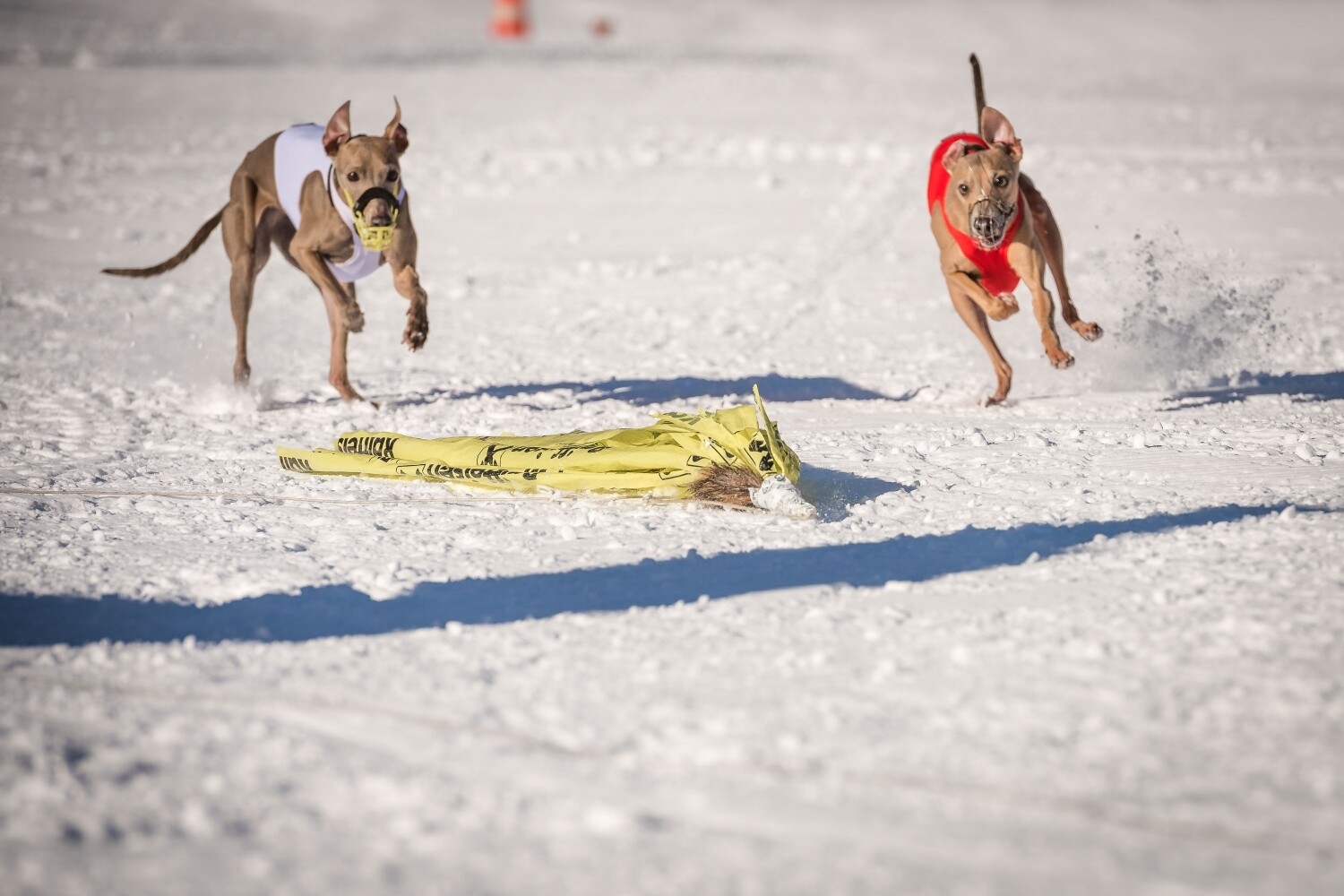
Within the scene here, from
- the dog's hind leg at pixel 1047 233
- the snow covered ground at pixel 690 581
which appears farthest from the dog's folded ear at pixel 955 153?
the snow covered ground at pixel 690 581

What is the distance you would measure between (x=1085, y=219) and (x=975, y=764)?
9067mm

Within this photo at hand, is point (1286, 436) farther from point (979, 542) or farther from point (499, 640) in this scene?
point (499, 640)

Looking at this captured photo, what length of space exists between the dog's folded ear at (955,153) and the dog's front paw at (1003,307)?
2.14ft

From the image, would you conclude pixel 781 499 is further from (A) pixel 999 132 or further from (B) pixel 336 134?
(B) pixel 336 134

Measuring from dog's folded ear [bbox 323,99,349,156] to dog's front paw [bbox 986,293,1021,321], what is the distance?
10.3 ft

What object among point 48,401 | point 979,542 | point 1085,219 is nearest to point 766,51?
point 1085,219

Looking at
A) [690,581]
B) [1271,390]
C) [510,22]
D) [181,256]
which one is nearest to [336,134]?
[181,256]

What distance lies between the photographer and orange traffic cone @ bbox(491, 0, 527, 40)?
30.0 meters

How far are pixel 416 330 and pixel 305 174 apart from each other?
1104 millimetres

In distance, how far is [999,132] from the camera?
20.9 ft

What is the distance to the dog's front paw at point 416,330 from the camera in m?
6.44

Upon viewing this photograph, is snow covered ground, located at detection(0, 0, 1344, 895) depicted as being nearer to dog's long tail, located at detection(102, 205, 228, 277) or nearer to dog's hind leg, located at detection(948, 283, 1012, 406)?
dog's hind leg, located at detection(948, 283, 1012, 406)

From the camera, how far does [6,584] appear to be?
4.29m

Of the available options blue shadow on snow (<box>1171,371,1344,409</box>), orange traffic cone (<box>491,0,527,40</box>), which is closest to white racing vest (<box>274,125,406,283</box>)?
blue shadow on snow (<box>1171,371,1344,409</box>)
